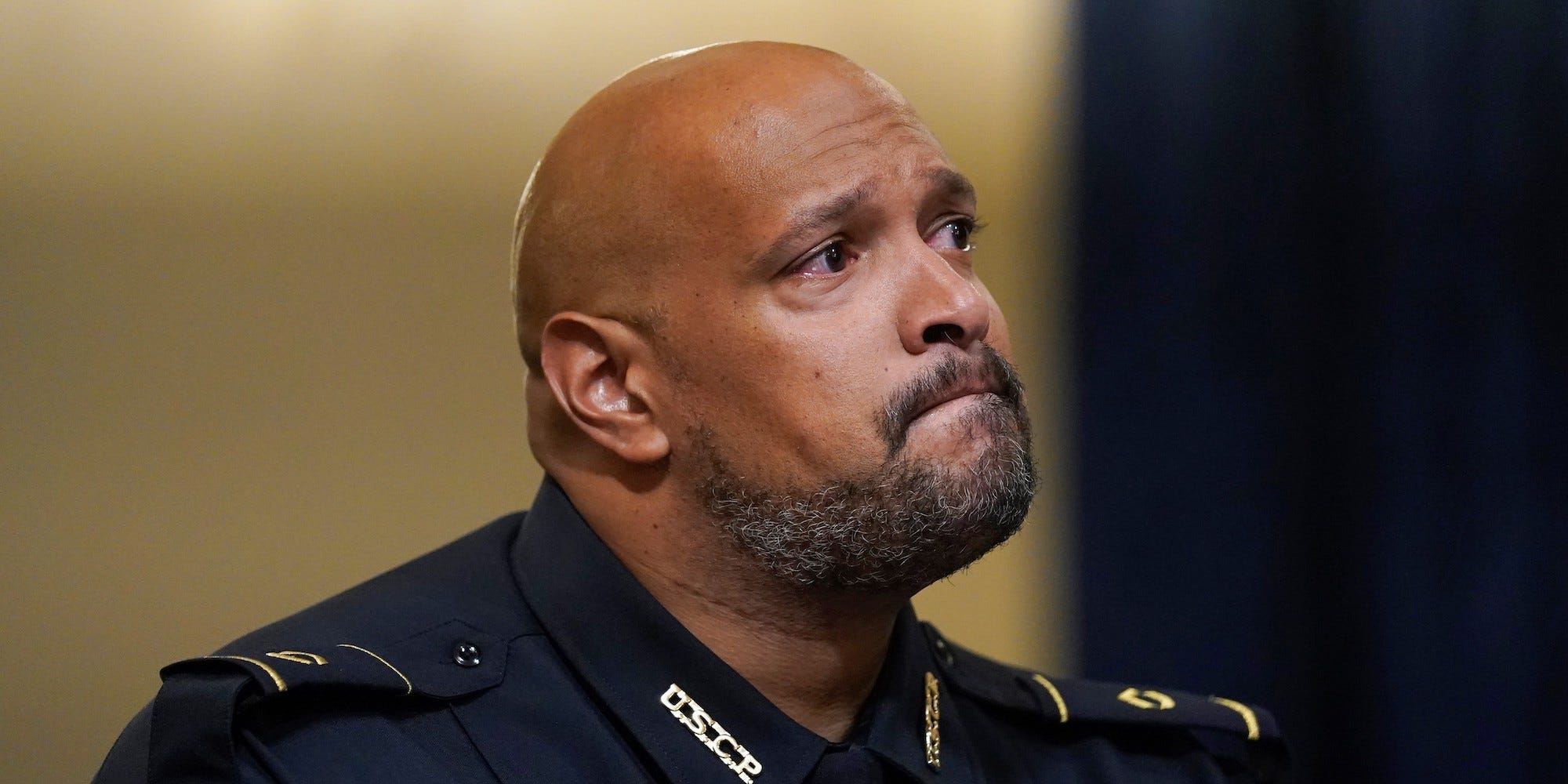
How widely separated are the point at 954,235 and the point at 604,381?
1.34 feet

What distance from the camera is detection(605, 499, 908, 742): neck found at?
1.40 m

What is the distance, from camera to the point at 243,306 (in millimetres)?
2119

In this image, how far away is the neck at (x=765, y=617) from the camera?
1.40 m

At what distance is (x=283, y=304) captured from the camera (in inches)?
84.2

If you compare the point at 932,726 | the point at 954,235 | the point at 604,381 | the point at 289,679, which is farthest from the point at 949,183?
the point at 289,679

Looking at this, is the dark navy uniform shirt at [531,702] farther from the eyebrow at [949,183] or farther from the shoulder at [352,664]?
the eyebrow at [949,183]

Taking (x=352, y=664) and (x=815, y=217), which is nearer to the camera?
(x=352, y=664)

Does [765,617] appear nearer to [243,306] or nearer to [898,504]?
[898,504]

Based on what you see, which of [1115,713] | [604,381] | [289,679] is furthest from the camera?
[1115,713]

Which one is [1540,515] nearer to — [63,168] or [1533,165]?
[1533,165]

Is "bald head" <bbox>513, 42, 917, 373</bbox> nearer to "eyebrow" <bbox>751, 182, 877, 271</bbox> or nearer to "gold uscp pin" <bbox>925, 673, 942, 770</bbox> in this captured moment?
"eyebrow" <bbox>751, 182, 877, 271</bbox>

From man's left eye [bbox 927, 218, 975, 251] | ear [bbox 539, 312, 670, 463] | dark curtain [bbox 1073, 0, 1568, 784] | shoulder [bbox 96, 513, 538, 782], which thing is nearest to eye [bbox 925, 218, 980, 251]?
man's left eye [bbox 927, 218, 975, 251]

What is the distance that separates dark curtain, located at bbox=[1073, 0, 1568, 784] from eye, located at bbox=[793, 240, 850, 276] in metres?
1.11

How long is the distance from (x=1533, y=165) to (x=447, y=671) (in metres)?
1.93
